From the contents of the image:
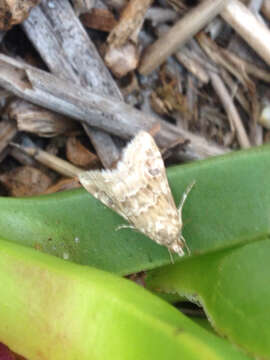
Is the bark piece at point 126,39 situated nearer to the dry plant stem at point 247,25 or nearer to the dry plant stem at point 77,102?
the dry plant stem at point 77,102

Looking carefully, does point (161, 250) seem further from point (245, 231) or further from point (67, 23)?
point (67, 23)

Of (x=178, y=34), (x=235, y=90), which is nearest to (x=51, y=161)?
(x=178, y=34)

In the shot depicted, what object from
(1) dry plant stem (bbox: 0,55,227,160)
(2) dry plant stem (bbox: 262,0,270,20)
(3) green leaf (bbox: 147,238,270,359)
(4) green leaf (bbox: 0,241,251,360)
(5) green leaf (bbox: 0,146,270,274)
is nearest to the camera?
(4) green leaf (bbox: 0,241,251,360)

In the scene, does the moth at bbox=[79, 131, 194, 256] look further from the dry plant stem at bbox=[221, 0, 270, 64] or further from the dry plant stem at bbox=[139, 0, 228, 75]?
the dry plant stem at bbox=[221, 0, 270, 64]

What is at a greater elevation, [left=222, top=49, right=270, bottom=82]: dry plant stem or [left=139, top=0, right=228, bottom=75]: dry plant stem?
[left=139, top=0, right=228, bottom=75]: dry plant stem

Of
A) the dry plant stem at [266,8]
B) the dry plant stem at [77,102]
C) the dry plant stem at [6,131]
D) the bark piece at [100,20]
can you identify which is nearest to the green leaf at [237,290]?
the dry plant stem at [77,102]


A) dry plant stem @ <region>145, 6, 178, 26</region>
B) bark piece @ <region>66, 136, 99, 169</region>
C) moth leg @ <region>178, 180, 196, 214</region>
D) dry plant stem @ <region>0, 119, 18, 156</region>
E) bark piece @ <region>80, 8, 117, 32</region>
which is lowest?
bark piece @ <region>66, 136, 99, 169</region>

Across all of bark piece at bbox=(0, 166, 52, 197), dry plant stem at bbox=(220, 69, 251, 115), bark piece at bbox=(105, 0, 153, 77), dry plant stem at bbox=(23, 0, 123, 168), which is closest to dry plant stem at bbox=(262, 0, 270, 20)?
dry plant stem at bbox=(220, 69, 251, 115)
